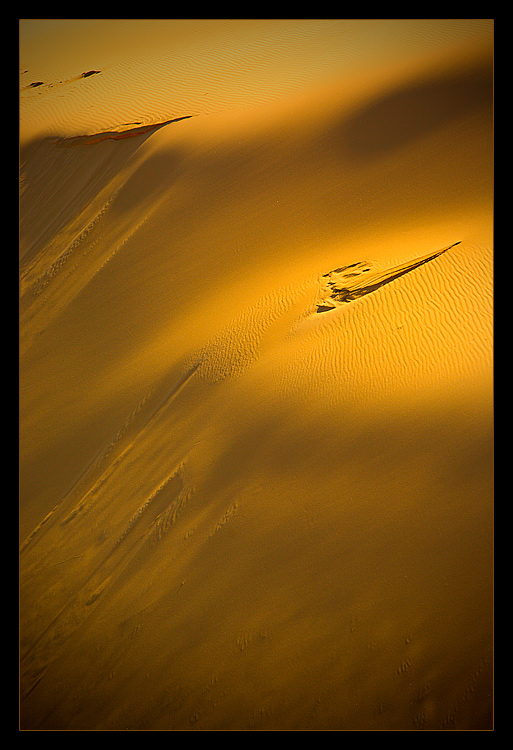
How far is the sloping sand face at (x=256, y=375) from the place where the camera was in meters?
2.66

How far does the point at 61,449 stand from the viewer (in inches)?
122

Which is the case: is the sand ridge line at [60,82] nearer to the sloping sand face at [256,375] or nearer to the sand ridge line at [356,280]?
the sloping sand face at [256,375]

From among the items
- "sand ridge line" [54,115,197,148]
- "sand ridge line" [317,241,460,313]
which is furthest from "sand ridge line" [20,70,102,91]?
"sand ridge line" [317,241,460,313]

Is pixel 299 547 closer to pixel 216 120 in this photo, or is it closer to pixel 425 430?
pixel 425 430

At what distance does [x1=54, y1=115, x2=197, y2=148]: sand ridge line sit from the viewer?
343cm

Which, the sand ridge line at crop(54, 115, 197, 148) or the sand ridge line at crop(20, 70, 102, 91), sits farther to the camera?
the sand ridge line at crop(54, 115, 197, 148)

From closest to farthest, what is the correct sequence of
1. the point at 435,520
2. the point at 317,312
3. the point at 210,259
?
the point at 435,520 → the point at 317,312 → the point at 210,259

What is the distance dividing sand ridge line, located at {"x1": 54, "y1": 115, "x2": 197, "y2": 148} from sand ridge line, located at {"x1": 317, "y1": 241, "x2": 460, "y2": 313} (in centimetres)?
197

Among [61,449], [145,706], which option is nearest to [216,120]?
[61,449]

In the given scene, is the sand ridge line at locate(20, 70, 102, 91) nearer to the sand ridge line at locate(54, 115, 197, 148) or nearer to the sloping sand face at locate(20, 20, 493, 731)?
the sloping sand face at locate(20, 20, 493, 731)

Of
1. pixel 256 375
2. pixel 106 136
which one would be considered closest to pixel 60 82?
pixel 106 136

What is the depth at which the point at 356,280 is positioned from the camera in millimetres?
2975

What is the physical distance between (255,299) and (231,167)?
115cm

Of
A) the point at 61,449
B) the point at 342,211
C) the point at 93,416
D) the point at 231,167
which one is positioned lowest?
the point at 61,449
